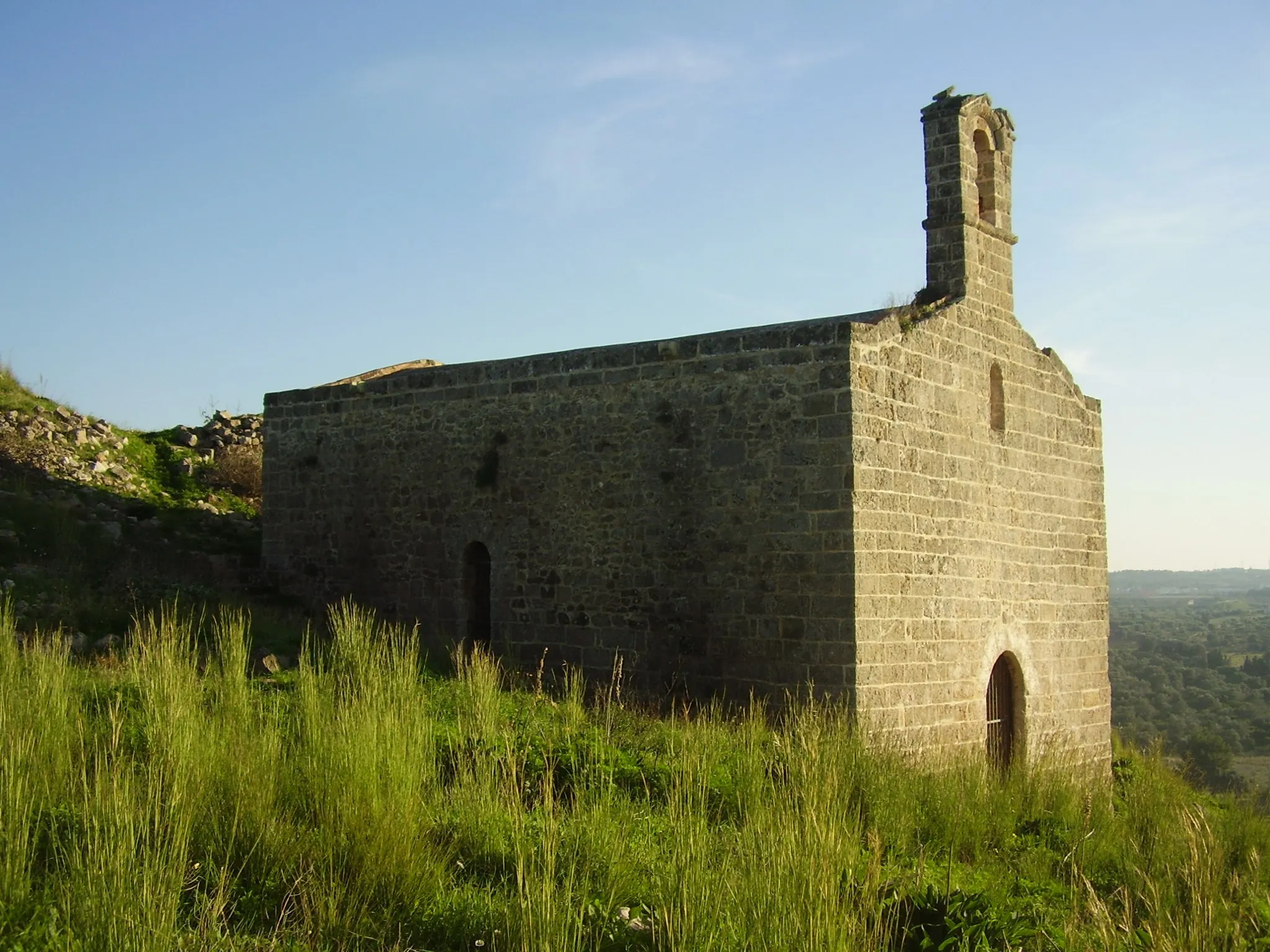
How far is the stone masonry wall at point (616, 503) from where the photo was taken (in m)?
11.6

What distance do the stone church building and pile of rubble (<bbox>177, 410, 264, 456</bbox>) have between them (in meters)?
4.50

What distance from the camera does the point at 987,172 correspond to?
1420cm

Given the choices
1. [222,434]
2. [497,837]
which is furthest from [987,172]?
[222,434]

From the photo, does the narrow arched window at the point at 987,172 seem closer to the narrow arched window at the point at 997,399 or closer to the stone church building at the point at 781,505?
the stone church building at the point at 781,505

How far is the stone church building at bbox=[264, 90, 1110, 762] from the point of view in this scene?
11609 millimetres

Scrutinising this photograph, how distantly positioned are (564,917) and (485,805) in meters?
1.72

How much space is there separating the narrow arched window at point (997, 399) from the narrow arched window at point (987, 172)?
5.96ft

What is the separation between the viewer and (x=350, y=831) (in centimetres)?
623

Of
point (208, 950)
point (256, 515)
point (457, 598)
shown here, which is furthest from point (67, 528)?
point (208, 950)

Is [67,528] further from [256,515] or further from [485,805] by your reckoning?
[485,805]

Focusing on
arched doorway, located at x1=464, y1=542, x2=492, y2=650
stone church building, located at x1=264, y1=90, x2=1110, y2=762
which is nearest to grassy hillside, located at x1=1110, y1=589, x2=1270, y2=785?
stone church building, located at x1=264, y1=90, x2=1110, y2=762

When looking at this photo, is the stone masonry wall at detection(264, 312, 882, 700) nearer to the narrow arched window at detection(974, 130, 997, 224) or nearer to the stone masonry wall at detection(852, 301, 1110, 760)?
the stone masonry wall at detection(852, 301, 1110, 760)

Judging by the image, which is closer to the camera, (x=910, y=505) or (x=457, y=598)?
(x=910, y=505)

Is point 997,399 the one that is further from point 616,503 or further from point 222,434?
point 222,434
